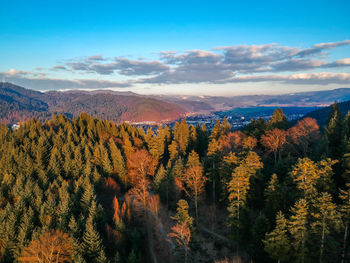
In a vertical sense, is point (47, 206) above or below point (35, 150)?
below

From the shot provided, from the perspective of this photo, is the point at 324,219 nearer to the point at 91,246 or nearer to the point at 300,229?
the point at 300,229

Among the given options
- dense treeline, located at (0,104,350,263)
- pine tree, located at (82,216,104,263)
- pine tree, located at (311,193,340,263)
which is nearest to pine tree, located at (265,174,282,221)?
dense treeline, located at (0,104,350,263)

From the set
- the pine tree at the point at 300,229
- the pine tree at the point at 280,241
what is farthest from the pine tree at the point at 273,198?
the pine tree at the point at 300,229

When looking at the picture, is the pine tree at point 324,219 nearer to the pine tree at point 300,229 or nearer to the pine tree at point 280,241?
the pine tree at point 300,229

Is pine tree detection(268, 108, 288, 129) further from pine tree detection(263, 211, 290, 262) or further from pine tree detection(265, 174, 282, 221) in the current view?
pine tree detection(263, 211, 290, 262)

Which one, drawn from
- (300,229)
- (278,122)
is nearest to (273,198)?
(300,229)

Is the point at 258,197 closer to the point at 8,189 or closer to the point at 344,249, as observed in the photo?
the point at 344,249

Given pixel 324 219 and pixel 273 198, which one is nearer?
pixel 324 219

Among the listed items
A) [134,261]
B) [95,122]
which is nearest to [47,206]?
[134,261]

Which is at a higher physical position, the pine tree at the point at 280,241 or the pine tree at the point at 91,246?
the pine tree at the point at 280,241
